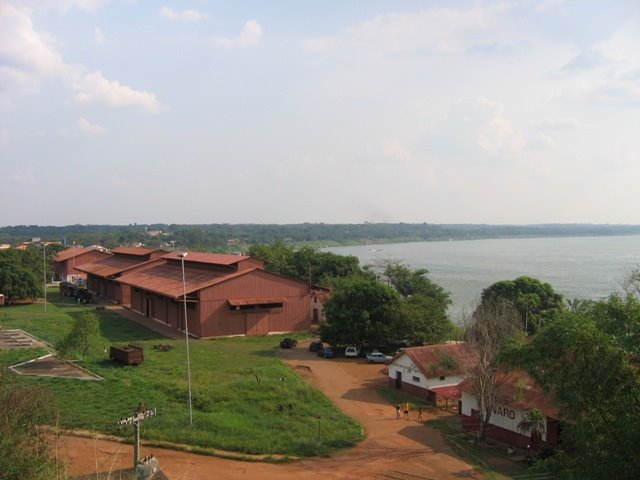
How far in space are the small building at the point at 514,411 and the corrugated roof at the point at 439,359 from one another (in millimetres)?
3731

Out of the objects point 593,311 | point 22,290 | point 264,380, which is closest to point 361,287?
point 264,380

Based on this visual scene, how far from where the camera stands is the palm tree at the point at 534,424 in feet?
77.2

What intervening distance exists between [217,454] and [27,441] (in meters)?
8.63

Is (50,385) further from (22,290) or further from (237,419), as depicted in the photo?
(22,290)

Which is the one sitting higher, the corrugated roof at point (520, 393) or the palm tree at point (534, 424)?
the corrugated roof at point (520, 393)

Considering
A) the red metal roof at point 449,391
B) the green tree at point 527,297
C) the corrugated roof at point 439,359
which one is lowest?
the red metal roof at point 449,391

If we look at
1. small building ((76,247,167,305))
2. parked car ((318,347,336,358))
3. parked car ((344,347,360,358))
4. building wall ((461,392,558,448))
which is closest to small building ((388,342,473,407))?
building wall ((461,392,558,448))

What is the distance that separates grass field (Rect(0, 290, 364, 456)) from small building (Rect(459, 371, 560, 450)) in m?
5.51

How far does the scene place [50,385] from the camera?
29.0 m

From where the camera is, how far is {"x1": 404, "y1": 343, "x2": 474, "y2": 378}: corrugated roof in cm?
3238

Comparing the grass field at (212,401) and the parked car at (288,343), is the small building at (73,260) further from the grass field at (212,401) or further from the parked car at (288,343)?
the parked car at (288,343)

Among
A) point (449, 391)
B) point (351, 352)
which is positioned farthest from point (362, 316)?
point (449, 391)

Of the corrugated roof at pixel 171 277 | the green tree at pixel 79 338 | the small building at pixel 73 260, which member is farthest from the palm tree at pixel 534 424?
the small building at pixel 73 260

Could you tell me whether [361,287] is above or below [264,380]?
above
